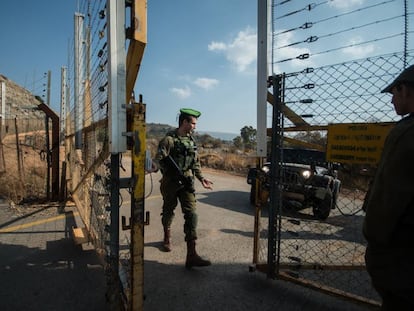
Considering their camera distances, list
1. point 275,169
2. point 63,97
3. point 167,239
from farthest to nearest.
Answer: point 63,97, point 167,239, point 275,169

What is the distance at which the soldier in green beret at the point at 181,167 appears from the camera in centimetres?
373

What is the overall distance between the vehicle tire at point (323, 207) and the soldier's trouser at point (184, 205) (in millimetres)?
3238

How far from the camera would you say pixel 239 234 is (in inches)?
196

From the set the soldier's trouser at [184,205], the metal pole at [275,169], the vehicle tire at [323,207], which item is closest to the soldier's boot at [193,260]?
the soldier's trouser at [184,205]

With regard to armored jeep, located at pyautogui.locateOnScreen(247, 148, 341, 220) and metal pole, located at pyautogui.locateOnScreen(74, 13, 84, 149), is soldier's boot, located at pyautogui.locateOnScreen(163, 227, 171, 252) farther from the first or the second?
metal pole, located at pyautogui.locateOnScreen(74, 13, 84, 149)

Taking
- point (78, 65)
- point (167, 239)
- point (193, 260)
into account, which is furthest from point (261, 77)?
point (78, 65)

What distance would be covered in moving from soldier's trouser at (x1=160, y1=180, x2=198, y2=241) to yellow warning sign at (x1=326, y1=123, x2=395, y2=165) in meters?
1.79

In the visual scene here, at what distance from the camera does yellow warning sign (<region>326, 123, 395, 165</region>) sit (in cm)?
246

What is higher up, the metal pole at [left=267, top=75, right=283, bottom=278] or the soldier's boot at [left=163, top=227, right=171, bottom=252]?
the metal pole at [left=267, top=75, right=283, bottom=278]

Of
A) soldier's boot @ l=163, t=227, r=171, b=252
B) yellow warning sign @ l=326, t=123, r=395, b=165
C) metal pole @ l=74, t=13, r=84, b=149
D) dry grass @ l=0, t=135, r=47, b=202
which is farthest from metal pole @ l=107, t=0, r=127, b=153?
dry grass @ l=0, t=135, r=47, b=202

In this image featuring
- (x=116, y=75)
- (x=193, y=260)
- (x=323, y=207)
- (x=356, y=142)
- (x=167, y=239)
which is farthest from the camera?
(x=323, y=207)

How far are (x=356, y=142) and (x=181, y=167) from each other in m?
2.10

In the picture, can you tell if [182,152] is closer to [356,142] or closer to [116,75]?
[116,75]

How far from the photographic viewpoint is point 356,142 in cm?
258
